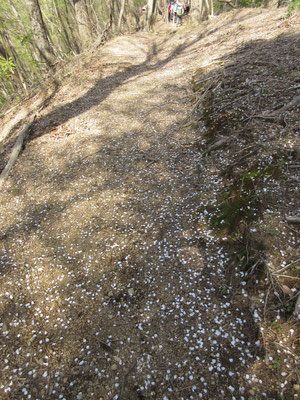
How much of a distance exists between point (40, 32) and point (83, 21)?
6.89m

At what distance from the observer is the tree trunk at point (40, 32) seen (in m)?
12.6

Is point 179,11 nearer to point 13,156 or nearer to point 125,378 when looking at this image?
point 13,156

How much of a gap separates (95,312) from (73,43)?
1238 inches

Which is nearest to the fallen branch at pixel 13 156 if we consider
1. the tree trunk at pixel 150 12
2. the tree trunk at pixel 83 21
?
the tree trunk at pixel 83 21

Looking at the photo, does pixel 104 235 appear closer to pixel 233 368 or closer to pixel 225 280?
pixel 225 280

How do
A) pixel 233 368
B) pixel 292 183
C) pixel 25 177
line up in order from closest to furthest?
pixel 233 368, pixel 292 183, pixel 25 177

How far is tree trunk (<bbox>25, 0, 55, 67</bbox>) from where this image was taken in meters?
12.6

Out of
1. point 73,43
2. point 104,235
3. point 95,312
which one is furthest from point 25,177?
point 73,43

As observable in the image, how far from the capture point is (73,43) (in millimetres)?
25641

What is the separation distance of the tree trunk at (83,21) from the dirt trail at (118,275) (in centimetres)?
1433

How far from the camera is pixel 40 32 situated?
13.2 m

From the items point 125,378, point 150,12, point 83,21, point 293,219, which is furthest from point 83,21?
point 125,378

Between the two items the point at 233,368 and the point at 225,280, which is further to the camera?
the point at 225,280

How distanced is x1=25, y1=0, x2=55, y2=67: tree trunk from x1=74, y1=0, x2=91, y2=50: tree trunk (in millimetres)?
6027
